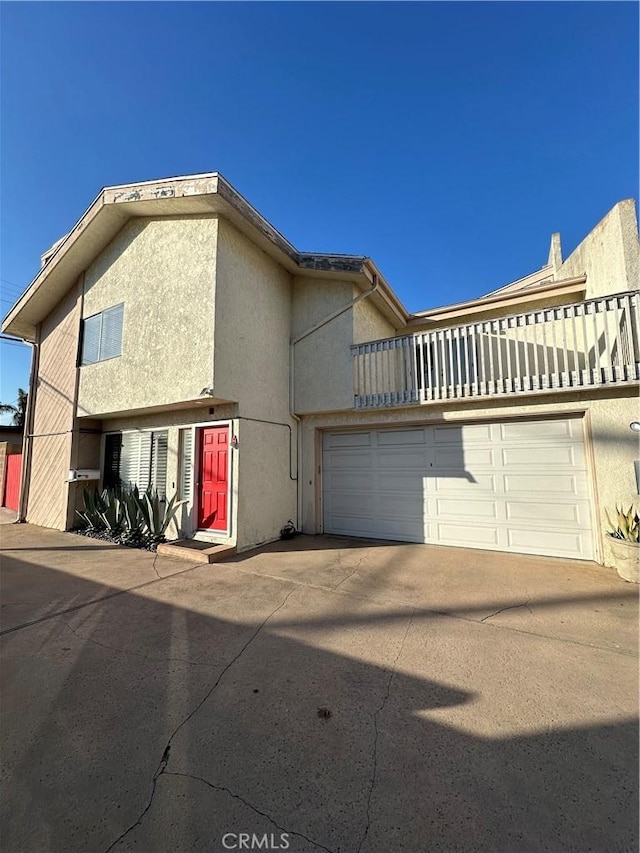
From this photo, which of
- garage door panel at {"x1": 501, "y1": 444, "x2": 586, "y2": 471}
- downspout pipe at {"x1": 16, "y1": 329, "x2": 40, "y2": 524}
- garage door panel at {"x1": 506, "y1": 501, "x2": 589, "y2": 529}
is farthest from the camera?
downspout pipe at {"x1": 16, "y1": 329, "x2": 40, "y2": 524}

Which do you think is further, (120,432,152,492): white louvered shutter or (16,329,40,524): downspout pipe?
(16,329,40,524): downspout pipe

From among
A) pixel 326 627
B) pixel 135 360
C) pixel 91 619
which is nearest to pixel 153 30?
pixel 135 360

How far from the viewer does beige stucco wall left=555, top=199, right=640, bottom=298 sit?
5.14m

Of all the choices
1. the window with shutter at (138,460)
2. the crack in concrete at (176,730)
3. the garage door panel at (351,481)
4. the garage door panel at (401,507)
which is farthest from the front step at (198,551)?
the garage door panel at (401,507)

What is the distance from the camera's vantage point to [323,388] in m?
7.38

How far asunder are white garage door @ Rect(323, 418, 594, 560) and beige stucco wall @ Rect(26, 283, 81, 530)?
6.61 m

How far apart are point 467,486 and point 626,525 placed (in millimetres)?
2206

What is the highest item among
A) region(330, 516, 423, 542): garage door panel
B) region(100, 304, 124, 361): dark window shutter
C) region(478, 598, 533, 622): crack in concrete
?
region(100, 304, 124, 361): dark window shutter

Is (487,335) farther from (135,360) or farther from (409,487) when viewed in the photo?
(135,360)

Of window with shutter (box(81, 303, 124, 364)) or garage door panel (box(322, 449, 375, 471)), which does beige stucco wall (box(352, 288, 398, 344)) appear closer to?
garage door panel (box(322, 449, 375, 471))

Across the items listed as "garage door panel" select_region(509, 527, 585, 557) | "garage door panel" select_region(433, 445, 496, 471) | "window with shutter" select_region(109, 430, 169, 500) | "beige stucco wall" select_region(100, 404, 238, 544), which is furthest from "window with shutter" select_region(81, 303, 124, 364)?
"garage door panel" select_region(509, 527, 585, 557)

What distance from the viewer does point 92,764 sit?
1873mm

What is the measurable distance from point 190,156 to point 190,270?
243 cm

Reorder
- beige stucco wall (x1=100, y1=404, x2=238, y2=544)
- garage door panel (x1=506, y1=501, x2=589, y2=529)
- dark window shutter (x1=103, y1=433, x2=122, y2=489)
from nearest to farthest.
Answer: garage door panel (x1=506, y1=501, x2=589, y2=529) → beige stucco wall (x1=100, y1=404, x2=238, y2=544) → dark window shutter (x1=103, y1=433, x2=122, y2=489)
